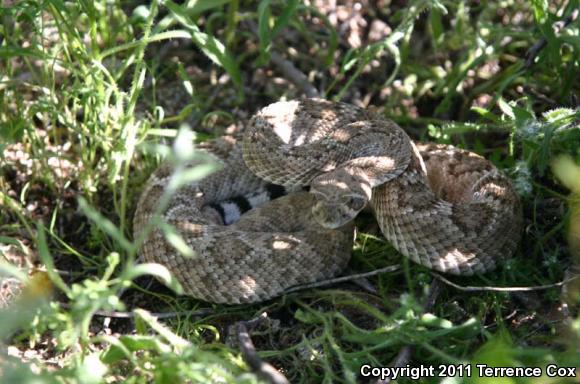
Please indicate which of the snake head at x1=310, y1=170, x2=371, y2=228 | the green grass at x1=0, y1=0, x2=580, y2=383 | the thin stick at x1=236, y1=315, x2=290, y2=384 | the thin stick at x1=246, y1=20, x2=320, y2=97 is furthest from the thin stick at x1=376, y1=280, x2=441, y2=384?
the thin stick at x1=246, y1=20, x2=320, y2=97

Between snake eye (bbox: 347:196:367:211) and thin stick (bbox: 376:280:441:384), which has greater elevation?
snake eye (bbox: 347:196:367:211)

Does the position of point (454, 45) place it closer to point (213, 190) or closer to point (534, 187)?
point (534, 187)

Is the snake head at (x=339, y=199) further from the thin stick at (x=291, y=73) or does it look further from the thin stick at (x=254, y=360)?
the thin stick at (x=291, y=73)

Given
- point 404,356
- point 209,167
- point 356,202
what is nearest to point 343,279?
point 356,202

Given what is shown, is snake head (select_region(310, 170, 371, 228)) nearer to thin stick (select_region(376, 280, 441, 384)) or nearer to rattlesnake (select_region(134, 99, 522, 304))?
rattlesnake (select_region(134, 99, 522, 304))

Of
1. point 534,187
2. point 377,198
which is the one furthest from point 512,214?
point 377,198

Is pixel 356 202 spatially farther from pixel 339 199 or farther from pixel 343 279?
pixel 343 279

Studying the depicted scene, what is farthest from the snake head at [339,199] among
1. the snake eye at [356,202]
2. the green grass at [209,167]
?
the green grass at [209,167]
